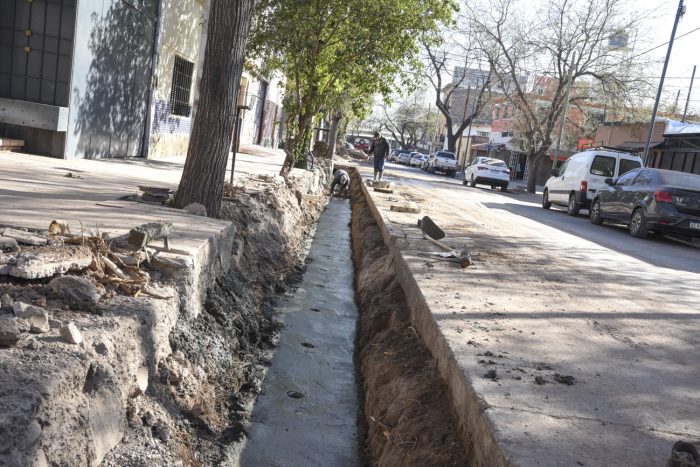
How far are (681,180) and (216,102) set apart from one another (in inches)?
415

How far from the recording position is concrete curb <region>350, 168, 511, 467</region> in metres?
2.73

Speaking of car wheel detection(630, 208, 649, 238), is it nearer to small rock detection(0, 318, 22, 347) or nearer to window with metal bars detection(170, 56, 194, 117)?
window with metal bars detection(170, 56, 194, 117)

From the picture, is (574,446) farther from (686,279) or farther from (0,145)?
(0,145)

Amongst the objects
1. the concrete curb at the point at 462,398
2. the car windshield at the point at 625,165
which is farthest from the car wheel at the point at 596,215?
the concrete curb at the point at 462,398

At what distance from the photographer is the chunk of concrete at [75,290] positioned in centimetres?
317

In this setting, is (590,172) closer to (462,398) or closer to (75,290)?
(462,398)

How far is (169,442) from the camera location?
324 cm

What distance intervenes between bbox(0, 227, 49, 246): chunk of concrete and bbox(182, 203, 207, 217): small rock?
94.1 inches

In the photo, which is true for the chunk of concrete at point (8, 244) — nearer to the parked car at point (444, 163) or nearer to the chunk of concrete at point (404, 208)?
the chunk of concrete at point (404, 208)

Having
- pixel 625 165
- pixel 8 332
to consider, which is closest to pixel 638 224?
pixel 625 165

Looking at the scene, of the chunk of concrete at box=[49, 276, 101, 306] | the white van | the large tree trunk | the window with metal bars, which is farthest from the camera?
the white van

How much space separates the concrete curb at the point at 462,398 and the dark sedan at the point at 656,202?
900cm

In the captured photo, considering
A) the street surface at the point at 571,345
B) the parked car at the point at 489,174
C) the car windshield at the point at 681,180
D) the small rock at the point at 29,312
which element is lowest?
the street surface at the point at 571,345

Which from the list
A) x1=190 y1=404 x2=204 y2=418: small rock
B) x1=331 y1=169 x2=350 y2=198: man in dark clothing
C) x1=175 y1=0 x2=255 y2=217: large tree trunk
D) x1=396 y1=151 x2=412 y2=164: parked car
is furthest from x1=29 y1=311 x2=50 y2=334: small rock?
x1=396 y1=151 x2=412 y2=164: parked car
